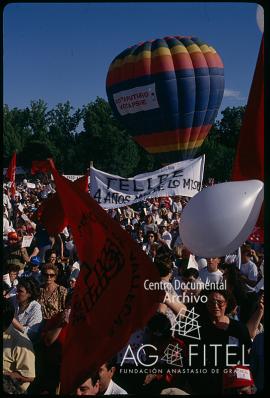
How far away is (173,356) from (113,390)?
38 centimetres

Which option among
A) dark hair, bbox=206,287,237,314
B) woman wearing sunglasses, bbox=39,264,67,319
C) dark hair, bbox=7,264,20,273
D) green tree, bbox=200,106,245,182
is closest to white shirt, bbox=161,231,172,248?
dark hair, bbox=7,264,20,273

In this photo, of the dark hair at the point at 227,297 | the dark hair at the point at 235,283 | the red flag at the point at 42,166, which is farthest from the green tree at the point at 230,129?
the dark hair at the point at 227,297

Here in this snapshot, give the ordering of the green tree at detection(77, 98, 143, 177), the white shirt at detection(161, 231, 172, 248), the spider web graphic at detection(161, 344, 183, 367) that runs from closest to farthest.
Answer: the spider web graphic at detection(161, 344, 183, 367), the white shirt at detection(161, 231, 172, 248), the green tree at detection(77, 98, 143, 177)

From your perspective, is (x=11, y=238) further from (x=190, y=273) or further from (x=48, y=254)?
(x=190, y=273)

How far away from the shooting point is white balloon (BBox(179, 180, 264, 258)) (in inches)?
145

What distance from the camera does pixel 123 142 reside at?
30688mm

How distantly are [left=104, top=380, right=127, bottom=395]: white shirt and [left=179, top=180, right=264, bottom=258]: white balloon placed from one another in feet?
2.63

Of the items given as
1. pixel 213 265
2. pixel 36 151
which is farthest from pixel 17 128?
pixel 213 265

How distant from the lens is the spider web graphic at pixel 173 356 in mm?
3752

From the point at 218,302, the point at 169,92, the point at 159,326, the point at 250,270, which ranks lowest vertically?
the point at 250,270

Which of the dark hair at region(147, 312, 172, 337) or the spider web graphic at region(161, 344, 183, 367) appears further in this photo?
the dark hair at region(147, 312, 172, 337)

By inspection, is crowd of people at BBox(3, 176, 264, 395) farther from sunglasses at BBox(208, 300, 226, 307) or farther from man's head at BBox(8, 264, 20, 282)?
man's head at BBox(8, 264, 20, 282)

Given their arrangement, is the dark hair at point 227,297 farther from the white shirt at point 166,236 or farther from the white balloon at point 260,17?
the white shirt at point 166,236

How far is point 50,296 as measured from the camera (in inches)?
207
